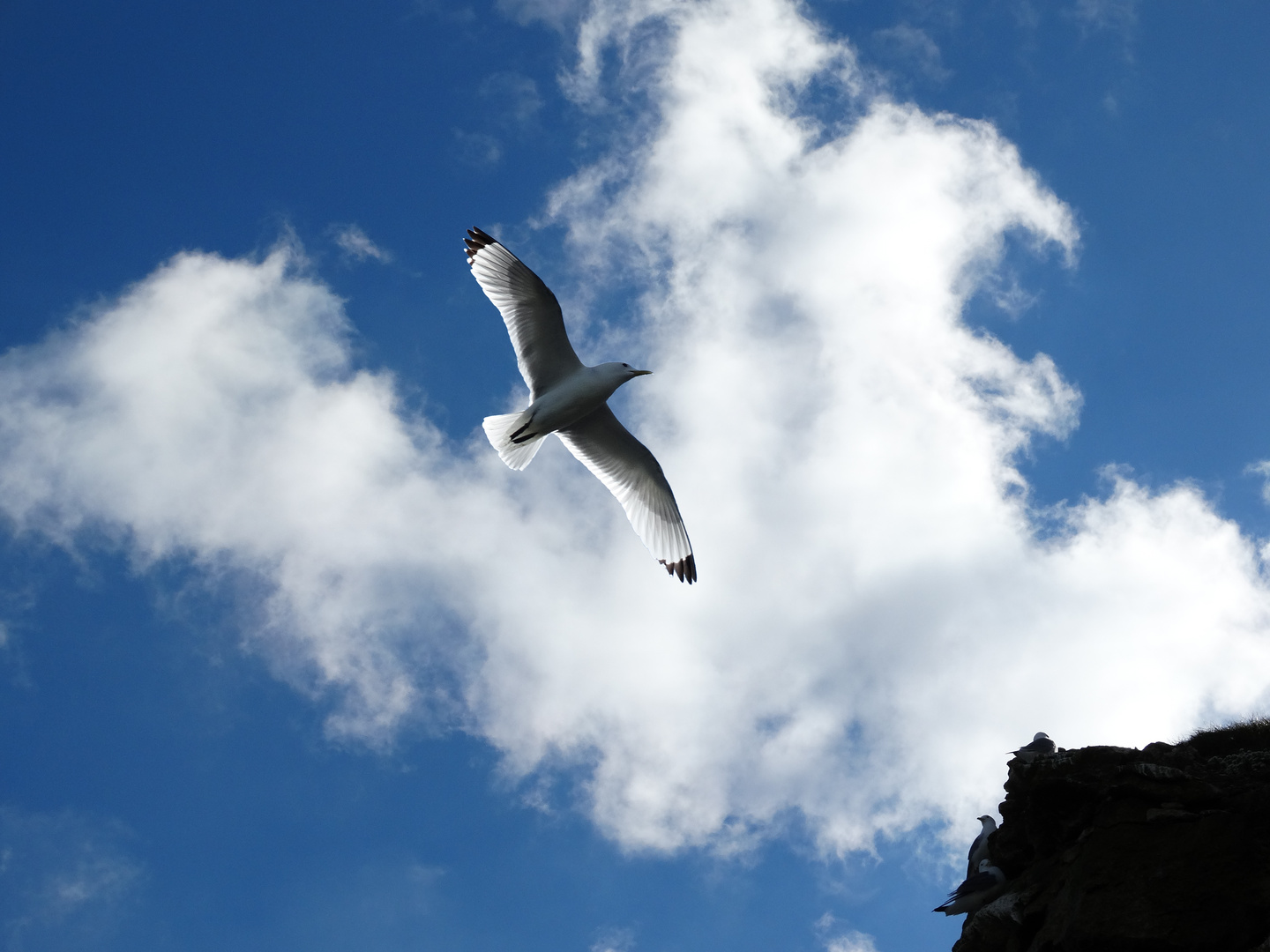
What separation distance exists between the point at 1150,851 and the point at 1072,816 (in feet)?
2.25

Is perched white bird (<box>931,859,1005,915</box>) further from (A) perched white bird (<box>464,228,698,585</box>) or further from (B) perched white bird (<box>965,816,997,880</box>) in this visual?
(A) perched white bird (<box>464,228,698,585</box>)

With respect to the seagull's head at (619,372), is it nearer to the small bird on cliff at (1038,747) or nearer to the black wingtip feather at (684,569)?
the black wingtip feather at (684,569)

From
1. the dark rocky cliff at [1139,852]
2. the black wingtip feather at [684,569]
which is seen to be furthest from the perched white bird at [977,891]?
the black wingtip feather at [684,569]

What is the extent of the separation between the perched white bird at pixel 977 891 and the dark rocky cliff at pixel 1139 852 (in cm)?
10

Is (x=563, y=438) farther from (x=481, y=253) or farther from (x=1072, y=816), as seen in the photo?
(x=1072, y=816)

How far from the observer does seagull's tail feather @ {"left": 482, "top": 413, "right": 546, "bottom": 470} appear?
11.8 meters

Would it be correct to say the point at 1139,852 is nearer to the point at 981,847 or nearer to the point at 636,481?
the point at 981,847

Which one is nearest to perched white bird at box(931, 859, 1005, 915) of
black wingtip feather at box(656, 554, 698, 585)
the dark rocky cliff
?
the dark rocky cliff

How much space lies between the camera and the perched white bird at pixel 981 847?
24.9ft

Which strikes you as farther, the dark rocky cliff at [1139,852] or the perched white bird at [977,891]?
the perched white bird at [977,891]

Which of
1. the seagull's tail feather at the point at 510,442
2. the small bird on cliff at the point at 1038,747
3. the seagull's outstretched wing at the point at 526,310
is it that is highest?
the seagull's outstretched wing at the point at 526,310

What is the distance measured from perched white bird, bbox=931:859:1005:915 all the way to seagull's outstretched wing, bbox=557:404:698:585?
20.4 feet

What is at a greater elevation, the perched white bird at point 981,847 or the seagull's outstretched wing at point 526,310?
the seagull's outstretched wing at point 526,310

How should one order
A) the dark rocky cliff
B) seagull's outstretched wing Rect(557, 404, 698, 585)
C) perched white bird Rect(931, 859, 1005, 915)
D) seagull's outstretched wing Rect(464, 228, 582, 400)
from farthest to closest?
seagull's outstretched wing Rect(557, 404, 698, 585), seagull's outstretched wing Rect(464, 228, 582, 400), perched white bird Rect(931, 859, 1005, 915), the dark rocky cliff
